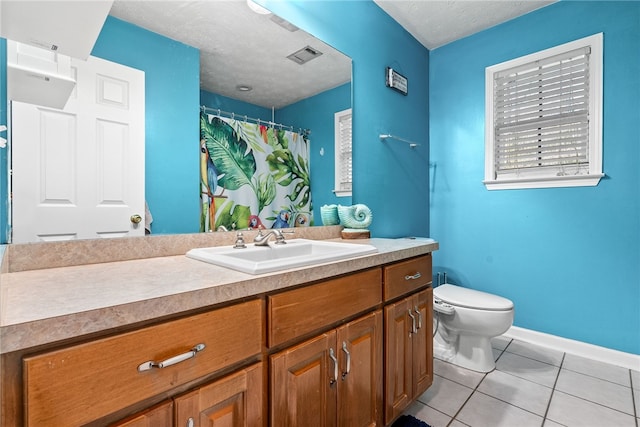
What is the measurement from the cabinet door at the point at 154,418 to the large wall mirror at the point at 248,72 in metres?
0.65

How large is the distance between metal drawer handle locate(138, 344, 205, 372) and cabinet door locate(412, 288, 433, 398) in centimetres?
107

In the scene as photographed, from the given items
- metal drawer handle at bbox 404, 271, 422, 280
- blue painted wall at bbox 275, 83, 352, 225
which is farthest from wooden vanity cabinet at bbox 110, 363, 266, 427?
blue painted wall at bbox 275, 83, 352, 225

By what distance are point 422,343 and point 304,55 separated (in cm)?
164

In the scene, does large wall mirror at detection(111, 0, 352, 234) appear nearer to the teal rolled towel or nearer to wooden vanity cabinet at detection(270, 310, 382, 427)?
the teal rolled towel

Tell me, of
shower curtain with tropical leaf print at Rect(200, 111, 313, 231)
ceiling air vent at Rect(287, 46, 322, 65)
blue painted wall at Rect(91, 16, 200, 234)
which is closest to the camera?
blue painted wall at Rect(91, 16, 200, 234)

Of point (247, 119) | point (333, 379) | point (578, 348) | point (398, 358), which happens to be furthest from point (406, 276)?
point (578, 348)

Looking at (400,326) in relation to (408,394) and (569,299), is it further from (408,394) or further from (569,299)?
(569,299)

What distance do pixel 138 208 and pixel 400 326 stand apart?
1165 millimetres

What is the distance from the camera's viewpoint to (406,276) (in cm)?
141

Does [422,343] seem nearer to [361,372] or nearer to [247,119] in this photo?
[361,372]

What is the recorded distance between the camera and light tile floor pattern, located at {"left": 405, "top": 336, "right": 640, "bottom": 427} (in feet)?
4.93

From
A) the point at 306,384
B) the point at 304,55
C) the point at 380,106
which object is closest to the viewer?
the point at 306,384

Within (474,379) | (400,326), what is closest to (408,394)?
(400,326)

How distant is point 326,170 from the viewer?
1792 mm
